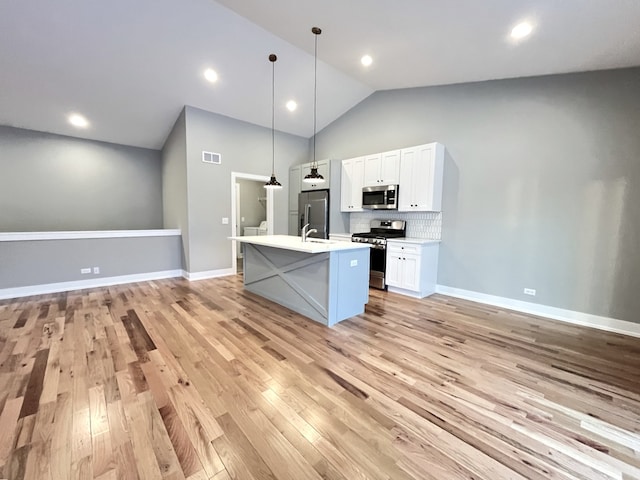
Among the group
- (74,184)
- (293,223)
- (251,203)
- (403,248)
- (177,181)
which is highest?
(177,181)

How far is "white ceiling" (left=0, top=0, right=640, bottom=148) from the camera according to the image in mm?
2578

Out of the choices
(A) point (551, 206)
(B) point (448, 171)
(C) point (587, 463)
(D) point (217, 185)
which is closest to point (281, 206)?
(D) point (217, 185)

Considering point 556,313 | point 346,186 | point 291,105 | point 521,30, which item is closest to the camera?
point 521,30

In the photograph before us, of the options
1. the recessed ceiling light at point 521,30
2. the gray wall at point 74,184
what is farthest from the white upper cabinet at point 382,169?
the gray wall at point 74,184

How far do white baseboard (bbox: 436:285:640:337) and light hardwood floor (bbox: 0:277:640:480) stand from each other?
0.23 m

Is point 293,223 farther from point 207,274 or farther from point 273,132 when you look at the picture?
point 207,274

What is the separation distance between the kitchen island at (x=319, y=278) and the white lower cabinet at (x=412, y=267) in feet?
3.51

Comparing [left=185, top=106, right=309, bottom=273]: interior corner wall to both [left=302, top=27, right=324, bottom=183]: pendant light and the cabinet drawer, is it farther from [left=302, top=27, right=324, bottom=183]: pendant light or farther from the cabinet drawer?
the cabinet drawer

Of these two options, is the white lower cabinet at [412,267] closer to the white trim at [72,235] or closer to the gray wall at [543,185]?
the gray wall at [543,185]

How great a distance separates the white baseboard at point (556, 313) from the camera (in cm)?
305

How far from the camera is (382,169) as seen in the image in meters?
4.81

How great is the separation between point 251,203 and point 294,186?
2234 mm

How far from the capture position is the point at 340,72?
4.58 meters

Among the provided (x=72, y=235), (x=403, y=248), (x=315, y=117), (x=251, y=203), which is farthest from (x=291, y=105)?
(x=72, y=235)
